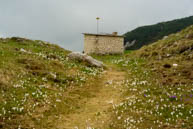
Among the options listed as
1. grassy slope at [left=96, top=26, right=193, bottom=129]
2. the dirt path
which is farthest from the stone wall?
the dirt path

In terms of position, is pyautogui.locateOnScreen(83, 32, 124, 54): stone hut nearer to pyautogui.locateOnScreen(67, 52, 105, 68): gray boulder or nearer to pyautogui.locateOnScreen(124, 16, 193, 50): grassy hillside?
pyautogui.locateOnScreen(67, 52, 105, 68): gray boulder

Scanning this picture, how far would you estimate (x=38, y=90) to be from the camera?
14578 mm

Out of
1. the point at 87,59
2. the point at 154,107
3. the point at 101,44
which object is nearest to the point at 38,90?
the point at 154,107

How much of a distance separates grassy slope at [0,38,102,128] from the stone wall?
22.2 metres

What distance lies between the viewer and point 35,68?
18812 millimetres

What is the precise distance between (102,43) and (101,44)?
0.98ft

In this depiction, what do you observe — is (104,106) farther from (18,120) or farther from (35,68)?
(35,68)

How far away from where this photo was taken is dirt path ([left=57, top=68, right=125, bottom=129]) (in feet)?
35.9

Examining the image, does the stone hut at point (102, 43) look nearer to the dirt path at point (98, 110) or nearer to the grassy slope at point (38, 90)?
the grassy slope at point (38, 90)

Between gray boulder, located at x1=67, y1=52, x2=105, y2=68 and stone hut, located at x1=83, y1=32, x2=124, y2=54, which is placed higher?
stone hut, located at x1=83, y1=32, x2=124, y2=54

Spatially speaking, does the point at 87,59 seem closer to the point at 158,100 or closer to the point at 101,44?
the point at 158,100

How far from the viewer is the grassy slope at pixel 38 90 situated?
431 inches

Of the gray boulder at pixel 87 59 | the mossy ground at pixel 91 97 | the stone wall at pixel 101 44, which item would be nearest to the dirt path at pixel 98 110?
the mossy ground at pixel 91 97

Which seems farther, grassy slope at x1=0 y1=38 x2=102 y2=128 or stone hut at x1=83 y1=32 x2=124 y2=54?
stone hut at x1=83 y1=32 x2=124 y2=54
